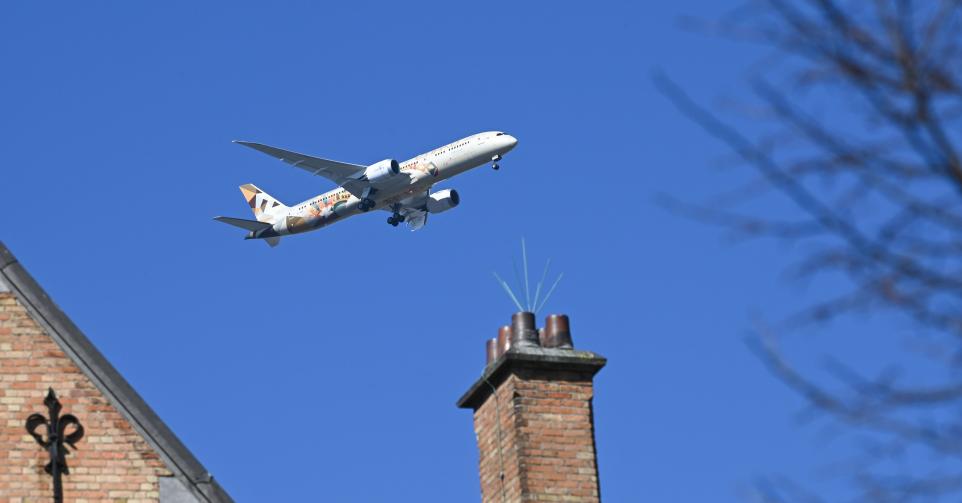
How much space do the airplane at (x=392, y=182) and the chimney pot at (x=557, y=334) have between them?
40.7 metres

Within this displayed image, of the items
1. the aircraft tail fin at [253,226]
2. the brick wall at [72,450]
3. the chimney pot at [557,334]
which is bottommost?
the brick wall at [72,450]

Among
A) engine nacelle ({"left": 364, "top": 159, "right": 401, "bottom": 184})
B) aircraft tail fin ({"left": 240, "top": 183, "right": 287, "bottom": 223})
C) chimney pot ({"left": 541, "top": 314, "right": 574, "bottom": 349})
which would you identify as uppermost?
aircraft tail fin ({"left": 240, "top": 183, "right": 287, "bottom": 223})

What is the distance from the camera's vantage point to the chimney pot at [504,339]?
15242 millimetres

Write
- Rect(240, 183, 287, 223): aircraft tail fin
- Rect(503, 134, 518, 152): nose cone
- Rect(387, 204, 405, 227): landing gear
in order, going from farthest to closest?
Rect(240, 183, 287, 223): aircraft tail fin → Rect(387, 204, 405, 227): landing gear → Rect(503, 134, 518, 152): nose cone

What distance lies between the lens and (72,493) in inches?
441

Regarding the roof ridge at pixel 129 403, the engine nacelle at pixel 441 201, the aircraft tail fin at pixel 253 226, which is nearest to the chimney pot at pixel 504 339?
the roof ridge at pixel 129 403

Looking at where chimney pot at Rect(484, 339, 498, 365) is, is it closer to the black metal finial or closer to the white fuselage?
the black metal finial

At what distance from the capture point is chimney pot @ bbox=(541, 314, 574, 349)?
49.6 feet

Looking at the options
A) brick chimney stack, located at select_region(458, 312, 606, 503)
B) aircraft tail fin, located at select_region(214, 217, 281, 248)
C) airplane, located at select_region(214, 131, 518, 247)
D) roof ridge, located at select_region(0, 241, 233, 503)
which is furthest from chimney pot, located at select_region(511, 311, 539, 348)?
aircraft tail fin, located at select_region(214, 217, 281, 248)

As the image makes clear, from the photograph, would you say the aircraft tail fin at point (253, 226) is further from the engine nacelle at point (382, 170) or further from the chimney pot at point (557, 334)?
the chimney pot at point (557, 334)

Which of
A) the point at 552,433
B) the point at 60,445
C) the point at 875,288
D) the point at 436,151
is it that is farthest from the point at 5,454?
the point at 436,151

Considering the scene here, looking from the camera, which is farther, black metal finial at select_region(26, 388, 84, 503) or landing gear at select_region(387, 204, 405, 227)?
landing gear at select_region(387, 204, 405, 227)

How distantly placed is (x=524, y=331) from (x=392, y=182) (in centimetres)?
4290

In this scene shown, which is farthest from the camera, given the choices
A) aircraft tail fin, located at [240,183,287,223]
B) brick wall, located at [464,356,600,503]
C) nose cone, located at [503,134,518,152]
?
aircraft tail fin, located at [240,183,287,223]
